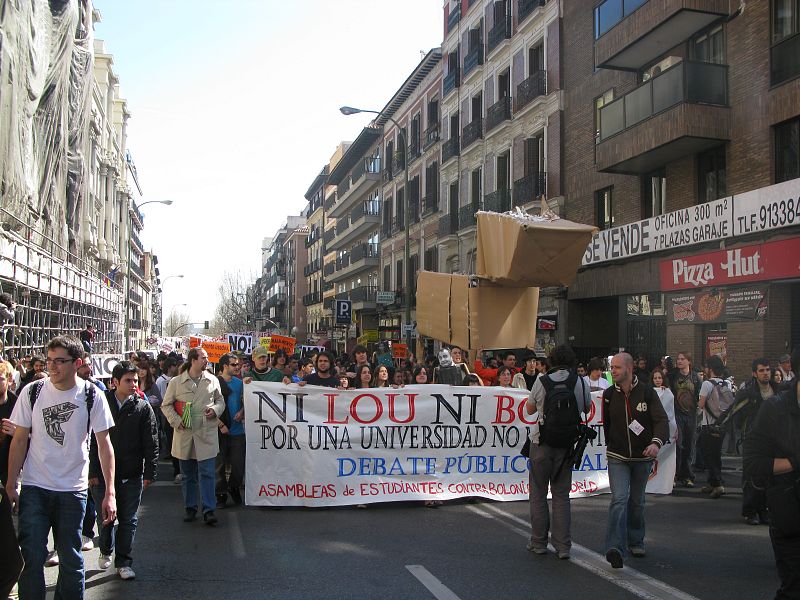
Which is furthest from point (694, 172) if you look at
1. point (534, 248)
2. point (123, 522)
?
point (123, 522)

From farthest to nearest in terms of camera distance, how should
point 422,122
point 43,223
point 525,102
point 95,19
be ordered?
point 95,19 → point 422,122 → point 525,102 → point 43,223

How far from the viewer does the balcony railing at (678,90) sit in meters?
17.1

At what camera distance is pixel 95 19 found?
1695 inches

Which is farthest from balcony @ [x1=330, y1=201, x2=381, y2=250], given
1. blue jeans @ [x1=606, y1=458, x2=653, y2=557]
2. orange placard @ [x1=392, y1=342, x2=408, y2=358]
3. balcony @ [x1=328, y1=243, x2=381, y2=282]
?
blue jeans @ [x1=606, y1=458, x2=653, y2=557]

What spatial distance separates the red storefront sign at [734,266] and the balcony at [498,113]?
435 inches

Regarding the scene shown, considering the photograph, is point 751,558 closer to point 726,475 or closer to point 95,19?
point 726,475

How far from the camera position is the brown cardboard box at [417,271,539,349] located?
10422mm

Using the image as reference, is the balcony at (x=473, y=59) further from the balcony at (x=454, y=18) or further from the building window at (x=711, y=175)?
the building window at (x=711, y=175)

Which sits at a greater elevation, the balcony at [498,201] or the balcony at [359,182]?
→ the balcony at [359,182]

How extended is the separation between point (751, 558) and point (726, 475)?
186 inches

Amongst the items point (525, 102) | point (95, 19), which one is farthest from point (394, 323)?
point (95, 19)

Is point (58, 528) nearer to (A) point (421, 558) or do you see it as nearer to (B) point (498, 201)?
(A) point (421, 558)

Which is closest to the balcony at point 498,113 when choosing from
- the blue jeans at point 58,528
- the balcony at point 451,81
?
the balcony at point 451,81

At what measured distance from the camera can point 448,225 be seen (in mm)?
32844
